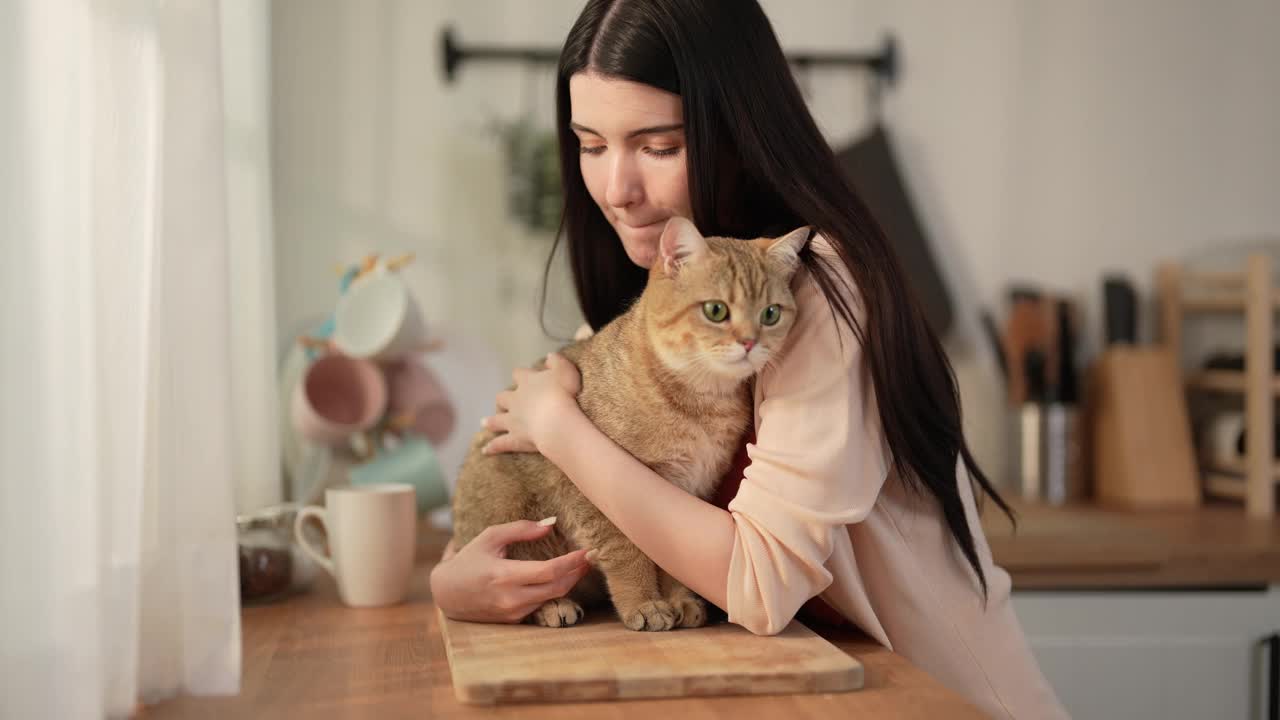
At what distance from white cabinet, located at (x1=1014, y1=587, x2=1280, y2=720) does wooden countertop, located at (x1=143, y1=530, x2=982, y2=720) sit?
1.11 metres

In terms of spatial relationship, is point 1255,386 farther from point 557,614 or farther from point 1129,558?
point 557,614

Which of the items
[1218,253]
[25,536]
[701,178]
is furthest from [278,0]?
[1218,253]

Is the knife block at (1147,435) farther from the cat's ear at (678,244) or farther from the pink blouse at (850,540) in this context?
the cat's ear at (678,244)

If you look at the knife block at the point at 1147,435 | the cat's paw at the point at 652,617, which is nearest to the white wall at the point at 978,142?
the knife block at the point at 1147,435

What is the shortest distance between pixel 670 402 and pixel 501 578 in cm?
24

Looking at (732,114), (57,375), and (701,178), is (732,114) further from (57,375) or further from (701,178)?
(57,375)

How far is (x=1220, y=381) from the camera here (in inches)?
97.1

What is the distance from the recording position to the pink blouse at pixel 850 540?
0.94 meters

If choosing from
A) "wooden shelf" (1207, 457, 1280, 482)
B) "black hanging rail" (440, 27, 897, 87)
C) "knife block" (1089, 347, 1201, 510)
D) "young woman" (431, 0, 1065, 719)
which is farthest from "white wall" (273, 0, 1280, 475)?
"young woman" (431, 0, 1065, 719)

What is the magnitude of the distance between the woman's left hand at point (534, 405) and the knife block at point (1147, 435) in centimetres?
175

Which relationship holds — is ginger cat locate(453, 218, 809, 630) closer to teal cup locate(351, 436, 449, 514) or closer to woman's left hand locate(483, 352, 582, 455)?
woman's left hand locate(483, 352, 582, 455)

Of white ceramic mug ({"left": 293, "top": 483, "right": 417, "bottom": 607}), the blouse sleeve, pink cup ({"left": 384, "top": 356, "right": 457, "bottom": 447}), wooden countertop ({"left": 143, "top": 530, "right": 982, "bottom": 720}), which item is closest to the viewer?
wooden countertop ({"left": 143, "top": 530, "right": 982, "bottom": 720})

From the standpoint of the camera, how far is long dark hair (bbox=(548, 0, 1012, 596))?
101 cm

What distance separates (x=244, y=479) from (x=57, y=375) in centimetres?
84
